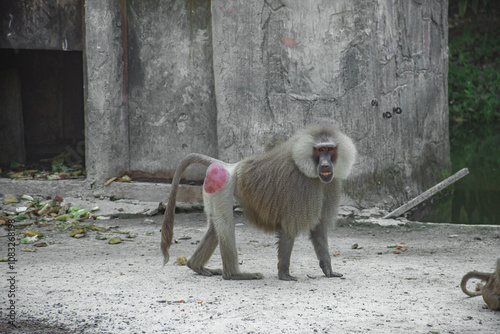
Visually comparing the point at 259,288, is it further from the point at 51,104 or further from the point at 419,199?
the point at 51,104

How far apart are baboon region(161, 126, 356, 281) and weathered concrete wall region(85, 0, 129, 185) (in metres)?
2.70

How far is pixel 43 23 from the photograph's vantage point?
780 centimetres

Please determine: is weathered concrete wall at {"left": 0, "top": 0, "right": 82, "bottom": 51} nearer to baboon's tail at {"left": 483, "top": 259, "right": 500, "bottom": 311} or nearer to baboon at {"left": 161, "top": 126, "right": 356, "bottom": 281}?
baboon at {"left": 161, "top": 126, "right": 356, "bottom": 281}

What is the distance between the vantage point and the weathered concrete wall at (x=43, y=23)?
7.77m

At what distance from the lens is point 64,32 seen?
7.78 meters

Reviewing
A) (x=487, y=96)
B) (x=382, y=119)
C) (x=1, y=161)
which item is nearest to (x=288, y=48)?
(x=382, y=119)

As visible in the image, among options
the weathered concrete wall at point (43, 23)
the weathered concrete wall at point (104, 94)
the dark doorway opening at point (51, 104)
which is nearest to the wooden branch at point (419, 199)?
the weathered concrete wall at point (104, 94)

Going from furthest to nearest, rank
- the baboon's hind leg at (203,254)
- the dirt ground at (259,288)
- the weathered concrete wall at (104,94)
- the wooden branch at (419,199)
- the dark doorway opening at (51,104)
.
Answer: the dark doorway opening at (51,104), the weathered concrete wall at (104,94), the wooden branch at (419,199), the baboon's hind leg at (203,254), the dirt ground at (259,288)

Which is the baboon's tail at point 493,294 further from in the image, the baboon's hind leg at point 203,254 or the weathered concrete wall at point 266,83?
the weathered concrete wall at point 266,83

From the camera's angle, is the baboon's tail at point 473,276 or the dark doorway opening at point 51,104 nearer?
the baboon's tail at point 473,276

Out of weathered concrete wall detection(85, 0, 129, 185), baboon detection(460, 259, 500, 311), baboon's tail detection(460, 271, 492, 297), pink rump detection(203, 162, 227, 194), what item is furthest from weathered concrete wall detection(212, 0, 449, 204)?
baboon detection(460, 259, 500, 311)

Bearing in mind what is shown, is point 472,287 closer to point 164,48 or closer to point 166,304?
point 166,304

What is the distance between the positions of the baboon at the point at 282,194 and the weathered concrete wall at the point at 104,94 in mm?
2698

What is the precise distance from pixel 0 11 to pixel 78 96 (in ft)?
7.64
